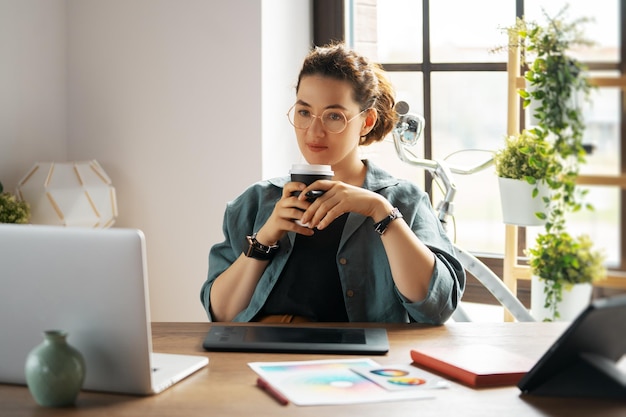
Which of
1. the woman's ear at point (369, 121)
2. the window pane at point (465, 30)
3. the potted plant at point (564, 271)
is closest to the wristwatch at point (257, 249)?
the woman's ear at point (369, 121)

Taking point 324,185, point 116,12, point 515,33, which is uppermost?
point 116,12

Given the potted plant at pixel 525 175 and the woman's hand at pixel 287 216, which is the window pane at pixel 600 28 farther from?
the woman's hand at pixel 287 216

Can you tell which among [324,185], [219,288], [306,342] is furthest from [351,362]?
[219,288]

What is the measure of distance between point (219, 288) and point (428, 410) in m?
0.83

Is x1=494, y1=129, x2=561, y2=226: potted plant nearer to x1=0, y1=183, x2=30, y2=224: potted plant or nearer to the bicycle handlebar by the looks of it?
the bicycle handlebar

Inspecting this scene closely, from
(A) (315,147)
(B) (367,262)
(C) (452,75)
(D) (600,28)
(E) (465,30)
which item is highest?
(E) (465,30)

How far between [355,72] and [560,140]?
93cm

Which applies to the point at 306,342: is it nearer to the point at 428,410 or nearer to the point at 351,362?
the point at 351,362

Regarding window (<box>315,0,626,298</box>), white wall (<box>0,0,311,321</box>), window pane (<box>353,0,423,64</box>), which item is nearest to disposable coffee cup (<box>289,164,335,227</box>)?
window (<box>315,0,626,298</box>)

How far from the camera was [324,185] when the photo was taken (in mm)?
1729

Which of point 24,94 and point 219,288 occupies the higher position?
point 24,94

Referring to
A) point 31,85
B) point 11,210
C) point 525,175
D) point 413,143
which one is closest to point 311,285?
point 413,143

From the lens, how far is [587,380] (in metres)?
1.24

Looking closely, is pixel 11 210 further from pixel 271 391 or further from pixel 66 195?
pixel 271 391
